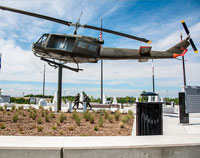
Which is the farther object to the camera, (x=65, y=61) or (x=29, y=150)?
(x=65, y=61)

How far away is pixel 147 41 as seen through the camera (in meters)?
13.2

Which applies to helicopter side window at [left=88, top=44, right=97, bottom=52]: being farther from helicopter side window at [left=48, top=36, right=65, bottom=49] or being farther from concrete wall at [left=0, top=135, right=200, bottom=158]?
concrete wall at [left=0, top=135, right=200, bottom=158]

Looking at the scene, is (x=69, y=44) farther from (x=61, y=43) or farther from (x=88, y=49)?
(x=88, y=49)

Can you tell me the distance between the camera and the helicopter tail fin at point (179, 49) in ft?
44.3

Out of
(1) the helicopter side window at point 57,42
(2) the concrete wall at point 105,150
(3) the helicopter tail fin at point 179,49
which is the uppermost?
(1) the helicopter side window at point 57,42

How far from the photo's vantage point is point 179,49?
13.7 m

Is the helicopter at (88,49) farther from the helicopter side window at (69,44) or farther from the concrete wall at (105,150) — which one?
the concrete wall at (105,150)

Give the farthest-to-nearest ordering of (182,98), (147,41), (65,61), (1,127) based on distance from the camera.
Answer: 1. (65,61)
2. (147,41)
3. (182,98)
4. (1,127)

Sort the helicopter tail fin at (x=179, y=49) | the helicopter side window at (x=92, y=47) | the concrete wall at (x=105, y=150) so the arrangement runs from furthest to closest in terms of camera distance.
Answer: the helicopter side window at (x=92, y=47), the helicopter tail fin at (x=179, y=49), the concrete wall at (x=105, y=150)

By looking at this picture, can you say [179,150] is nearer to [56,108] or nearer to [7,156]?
[7,156]

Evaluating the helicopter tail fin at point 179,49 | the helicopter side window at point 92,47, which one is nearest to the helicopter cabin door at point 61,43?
the helicopter side window at point 92,47

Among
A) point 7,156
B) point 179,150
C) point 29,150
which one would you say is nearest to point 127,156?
point 179,150

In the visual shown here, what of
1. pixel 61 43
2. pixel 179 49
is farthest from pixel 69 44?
pixel 179 49

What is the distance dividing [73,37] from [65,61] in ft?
9.10
